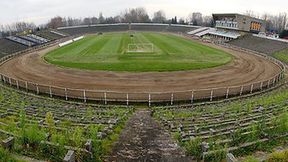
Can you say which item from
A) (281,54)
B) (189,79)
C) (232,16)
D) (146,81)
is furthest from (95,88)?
(232,16)

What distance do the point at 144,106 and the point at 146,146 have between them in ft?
36.9

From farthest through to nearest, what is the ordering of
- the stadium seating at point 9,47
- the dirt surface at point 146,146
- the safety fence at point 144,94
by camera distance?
the stadium seating at point 9,47, the safety fence at point 144,94, the dirt surface at point 146,146

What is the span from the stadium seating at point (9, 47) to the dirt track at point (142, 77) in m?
13.9

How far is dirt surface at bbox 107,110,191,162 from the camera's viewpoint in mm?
9359

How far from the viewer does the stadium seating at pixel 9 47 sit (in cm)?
4889

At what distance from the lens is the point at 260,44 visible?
5556 cm

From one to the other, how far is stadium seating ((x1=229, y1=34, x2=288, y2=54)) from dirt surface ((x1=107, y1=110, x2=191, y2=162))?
142 ft

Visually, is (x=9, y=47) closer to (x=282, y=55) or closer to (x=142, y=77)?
(x=142, y=77)

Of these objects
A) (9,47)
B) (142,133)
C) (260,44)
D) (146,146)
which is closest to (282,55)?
(260,44)

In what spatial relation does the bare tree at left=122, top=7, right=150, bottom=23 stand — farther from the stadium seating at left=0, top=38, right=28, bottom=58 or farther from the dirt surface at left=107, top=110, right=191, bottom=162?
the dirt surface at left=107, top=110, right=191, bottom=162

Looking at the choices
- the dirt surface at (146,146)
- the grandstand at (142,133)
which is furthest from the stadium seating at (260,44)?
the dirt surface at (146,146)

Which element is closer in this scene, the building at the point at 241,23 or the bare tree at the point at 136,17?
the building at the point at 241,23

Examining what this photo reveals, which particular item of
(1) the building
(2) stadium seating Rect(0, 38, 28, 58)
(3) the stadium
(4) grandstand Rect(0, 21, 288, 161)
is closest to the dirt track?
(3) the stadium

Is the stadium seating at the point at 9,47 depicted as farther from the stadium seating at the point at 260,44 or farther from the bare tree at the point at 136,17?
the bare tree at the point at 136,17
